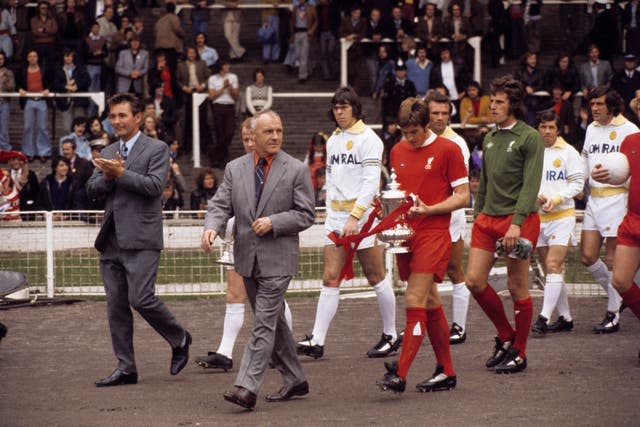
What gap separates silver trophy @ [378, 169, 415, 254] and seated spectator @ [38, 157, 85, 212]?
30.5ft

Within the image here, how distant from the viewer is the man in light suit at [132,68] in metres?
22.8

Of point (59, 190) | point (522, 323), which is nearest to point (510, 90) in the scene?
point (522, 323)

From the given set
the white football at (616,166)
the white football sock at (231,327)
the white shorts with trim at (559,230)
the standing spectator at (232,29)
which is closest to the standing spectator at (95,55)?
the standing spectator at (232,29)

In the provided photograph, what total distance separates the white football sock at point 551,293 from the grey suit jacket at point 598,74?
11540 millimetres

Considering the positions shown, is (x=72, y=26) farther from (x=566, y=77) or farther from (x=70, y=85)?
(x=566, y=77)

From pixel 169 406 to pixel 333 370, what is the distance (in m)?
1.81

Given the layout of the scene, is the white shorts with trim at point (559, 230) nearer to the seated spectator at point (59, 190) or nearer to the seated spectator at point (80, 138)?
the seated spectator at point (59, 190)

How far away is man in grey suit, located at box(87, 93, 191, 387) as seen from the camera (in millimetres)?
9930

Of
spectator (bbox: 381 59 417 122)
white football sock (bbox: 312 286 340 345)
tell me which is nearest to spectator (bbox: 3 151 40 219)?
spectator (bbox: 381 59 417 122)

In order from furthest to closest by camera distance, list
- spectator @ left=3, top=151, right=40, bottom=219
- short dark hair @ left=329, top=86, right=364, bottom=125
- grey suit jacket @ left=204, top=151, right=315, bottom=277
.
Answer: spectator @ left=3, top=151, right=40, bottom=219, short dark hair @ left=329, top=86, right=364, bottom=125, grey suit jacket @ left=204, top=151, right=315, bottom=277

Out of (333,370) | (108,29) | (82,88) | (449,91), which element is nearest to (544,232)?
(333,370)

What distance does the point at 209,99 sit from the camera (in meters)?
22.5

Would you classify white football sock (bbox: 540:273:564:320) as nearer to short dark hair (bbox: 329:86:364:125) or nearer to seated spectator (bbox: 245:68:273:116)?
short dark hair (bbox: 329:86:364:125)

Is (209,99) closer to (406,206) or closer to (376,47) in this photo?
(376,47)
